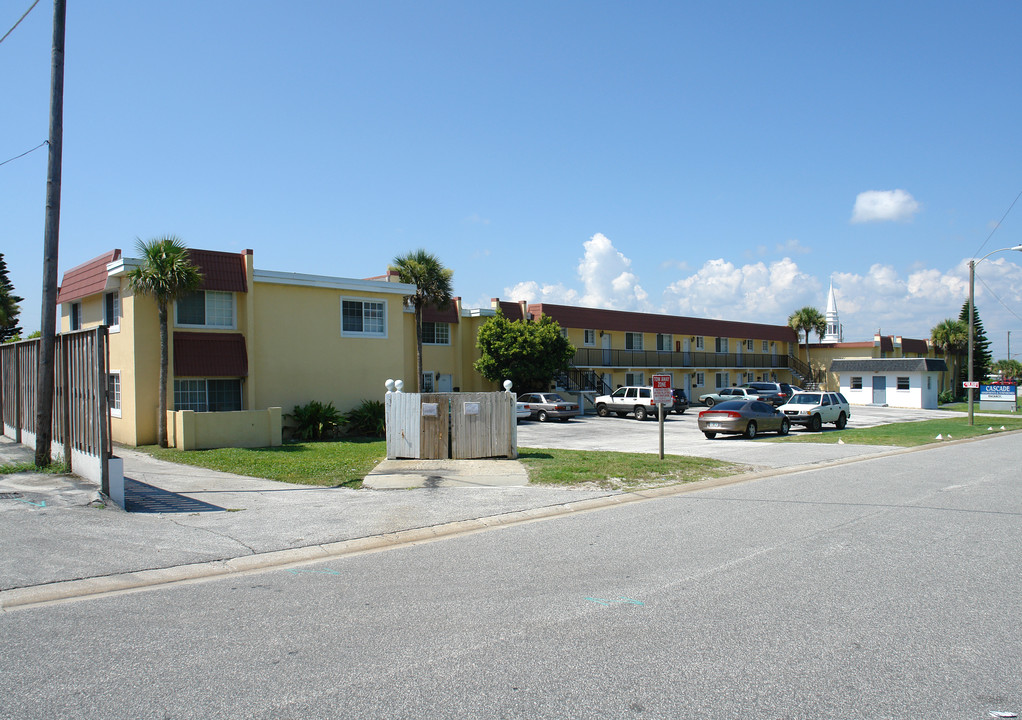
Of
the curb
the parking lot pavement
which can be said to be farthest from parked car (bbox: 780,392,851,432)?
the curb

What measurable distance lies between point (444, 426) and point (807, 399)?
2154 centimetres

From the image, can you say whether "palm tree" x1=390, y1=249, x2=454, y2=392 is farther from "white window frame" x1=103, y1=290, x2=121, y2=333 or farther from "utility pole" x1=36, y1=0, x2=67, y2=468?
"utility pole" x1=36, y1=0, x2=67, y2=468

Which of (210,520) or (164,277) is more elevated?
(164,277)

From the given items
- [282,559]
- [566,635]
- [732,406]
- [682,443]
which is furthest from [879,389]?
[566,635]

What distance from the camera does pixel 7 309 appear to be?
131ft

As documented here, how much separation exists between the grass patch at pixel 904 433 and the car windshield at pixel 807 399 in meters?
1.59

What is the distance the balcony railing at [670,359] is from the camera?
4644 centimetres

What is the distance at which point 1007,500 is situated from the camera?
11883 mm

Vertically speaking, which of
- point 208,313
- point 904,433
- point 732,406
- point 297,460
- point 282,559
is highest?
point 208,313

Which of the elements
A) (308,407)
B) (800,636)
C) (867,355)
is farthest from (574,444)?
(867,355)

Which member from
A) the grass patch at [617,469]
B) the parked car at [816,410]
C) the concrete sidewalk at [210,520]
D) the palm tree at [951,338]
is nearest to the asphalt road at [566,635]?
the concrete sidewalk at [210,520]

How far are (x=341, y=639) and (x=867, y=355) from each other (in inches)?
2628

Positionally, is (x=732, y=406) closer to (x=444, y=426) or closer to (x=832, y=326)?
(x=444, y=426)

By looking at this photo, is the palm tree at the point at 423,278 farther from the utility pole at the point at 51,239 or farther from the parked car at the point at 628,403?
the utility pole at the point at 51,239
